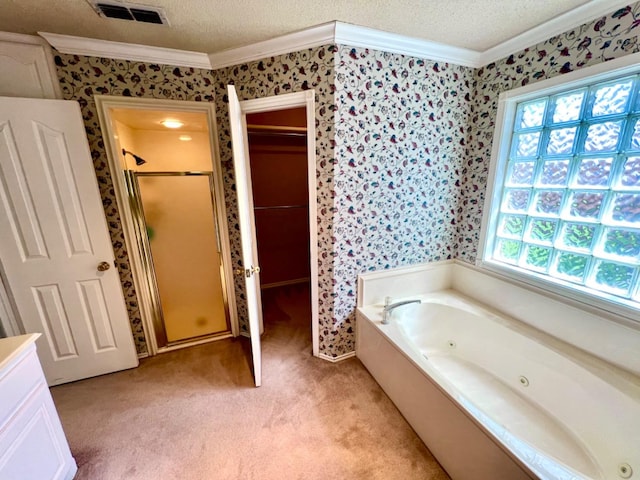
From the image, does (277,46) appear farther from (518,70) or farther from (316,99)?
(518,70)

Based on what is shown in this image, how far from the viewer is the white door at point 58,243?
1.51 meters

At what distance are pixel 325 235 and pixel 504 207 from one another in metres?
1.37

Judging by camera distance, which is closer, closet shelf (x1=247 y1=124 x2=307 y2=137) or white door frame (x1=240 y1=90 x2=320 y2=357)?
white door frame (x1=240 y1=90 x2=320 y2=357)

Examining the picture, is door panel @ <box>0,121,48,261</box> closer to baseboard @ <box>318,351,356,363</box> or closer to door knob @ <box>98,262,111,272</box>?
door knob @ <box>98,262,111,272</box>

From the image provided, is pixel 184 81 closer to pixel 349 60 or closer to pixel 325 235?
pixel 349 60

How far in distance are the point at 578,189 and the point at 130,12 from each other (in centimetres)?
263

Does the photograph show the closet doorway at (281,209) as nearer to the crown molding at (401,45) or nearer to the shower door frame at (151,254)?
the shower door frame at (151,254)

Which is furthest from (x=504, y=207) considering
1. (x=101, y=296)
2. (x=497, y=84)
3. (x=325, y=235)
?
(x=101, y=296)

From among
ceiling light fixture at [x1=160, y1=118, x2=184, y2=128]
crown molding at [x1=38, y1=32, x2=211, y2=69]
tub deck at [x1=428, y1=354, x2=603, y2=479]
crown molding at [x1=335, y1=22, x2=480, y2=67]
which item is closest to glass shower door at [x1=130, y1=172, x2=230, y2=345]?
→ ceiling light fixture at [x1=160, y1=118, x2=184, y2=128]

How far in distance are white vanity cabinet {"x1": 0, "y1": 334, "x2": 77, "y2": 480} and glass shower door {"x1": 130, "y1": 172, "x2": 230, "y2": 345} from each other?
41.5 inches

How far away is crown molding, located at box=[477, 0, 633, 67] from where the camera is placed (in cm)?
124

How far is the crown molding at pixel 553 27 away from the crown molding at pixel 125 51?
1994 mm

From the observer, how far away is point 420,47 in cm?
167

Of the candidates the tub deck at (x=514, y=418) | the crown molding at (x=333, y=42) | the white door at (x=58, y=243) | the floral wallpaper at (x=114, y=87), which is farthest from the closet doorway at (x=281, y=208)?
the tub deck at (x=514, y=418)
